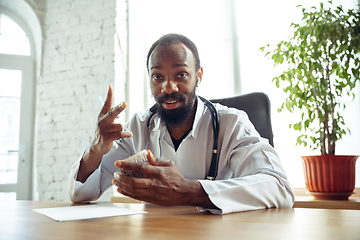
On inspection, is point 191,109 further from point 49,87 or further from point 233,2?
point 49,87

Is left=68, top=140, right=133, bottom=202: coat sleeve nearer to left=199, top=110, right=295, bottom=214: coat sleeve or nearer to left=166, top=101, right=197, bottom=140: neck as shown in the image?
left=166, top=101, right=197, bottom=140: neck

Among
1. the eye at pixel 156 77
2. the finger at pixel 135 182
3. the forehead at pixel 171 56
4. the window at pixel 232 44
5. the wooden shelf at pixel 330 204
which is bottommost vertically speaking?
the wooden shelf at pixel 330 204

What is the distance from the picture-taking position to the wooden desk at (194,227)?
494 mm

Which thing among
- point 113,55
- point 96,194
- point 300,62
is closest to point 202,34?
point 113,55

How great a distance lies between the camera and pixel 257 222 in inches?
24.1

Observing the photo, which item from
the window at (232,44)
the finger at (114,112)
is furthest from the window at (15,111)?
the finger at (114,112)

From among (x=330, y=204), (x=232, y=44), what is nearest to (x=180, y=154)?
(x=330, y=204)

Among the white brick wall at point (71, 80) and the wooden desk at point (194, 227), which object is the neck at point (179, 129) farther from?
the white brick wall at point (71, 80)

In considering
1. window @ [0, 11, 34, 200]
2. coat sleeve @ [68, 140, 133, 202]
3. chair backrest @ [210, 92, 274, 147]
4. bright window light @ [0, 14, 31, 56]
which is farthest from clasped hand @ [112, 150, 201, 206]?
bright window light @ [0, 14, 31, 56]

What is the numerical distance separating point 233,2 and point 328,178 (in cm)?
179

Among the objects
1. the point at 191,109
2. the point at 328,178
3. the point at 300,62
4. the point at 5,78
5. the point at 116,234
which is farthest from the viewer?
the point at 5,78

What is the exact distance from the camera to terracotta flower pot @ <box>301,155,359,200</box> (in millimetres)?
1788

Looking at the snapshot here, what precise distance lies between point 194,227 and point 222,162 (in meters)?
0.68

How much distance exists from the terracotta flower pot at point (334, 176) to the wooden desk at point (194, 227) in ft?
3.87
